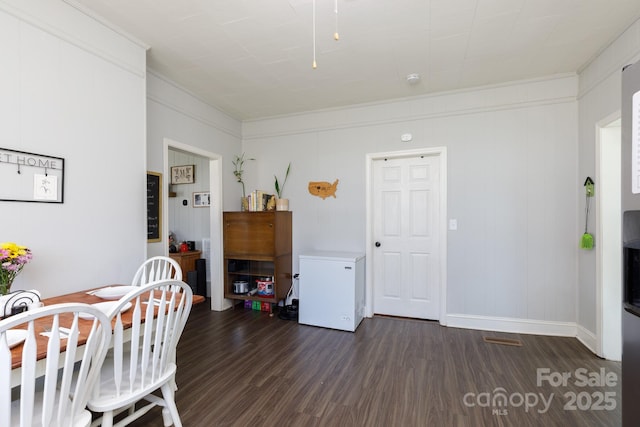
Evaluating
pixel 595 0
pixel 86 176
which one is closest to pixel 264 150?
pixel 86 176

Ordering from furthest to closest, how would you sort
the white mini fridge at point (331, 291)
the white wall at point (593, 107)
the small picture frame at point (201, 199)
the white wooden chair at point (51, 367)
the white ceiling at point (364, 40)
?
the small picture frame at point (201, 199)
the white mini fridge at point (331, 291)
the white wall at point (593, 107)
the white ceiling at point (364, 40)
the white wooden chair at point (51, 367)

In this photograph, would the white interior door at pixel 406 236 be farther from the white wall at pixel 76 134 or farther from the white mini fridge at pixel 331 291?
the white wall at pixel 76 134

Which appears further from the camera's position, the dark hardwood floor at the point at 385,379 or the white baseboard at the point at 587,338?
the white baseboard at the point at 587,338

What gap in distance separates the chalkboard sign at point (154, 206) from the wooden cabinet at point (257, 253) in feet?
3.41

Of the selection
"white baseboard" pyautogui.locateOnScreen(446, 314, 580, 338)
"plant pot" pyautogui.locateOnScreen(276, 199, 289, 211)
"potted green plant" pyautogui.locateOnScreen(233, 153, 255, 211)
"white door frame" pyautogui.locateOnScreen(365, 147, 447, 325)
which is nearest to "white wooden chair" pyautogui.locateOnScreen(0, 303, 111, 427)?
"plant pot" pyautogui.locateOnScreen(276, 199, 289, 211)

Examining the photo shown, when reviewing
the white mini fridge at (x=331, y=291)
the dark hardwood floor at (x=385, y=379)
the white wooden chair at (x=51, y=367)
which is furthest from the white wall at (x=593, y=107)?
the white wooden chair at (x=51, y=367)

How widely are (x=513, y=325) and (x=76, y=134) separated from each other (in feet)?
14.2

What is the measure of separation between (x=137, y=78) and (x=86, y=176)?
0.96m

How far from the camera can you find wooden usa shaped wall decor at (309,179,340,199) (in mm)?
3885

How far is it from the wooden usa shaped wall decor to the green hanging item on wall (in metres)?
2.55

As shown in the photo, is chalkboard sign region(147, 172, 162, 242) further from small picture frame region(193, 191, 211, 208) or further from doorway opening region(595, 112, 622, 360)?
doorway opening region(595, 112, 622, 360)

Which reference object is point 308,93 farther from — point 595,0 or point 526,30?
point 595,0

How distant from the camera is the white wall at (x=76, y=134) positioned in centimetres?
178

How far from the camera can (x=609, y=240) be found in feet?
8.38
